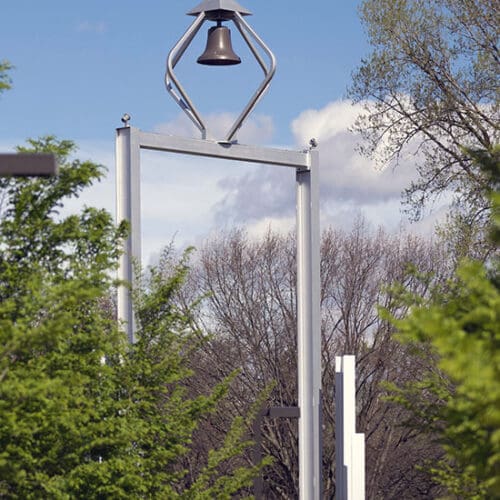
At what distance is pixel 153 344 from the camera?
12555 mm

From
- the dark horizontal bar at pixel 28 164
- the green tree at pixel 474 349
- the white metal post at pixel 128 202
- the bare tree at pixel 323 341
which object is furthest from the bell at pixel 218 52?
the bare tree at pixel 323 341

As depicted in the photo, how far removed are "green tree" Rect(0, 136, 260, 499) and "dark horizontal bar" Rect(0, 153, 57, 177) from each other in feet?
4.69

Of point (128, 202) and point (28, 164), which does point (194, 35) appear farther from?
point (28, 164)

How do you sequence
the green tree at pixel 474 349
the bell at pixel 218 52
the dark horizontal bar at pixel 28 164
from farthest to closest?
the bell at pixel 218 52
the dark horizontal bar at pixel 28 164
the green tree at pixel 474 349

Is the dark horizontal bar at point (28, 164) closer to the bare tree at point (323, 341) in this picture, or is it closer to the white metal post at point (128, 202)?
the white metal post at point (128, 202)

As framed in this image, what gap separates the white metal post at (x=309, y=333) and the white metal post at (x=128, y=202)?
2.73 meters

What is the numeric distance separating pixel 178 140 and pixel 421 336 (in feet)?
23.3

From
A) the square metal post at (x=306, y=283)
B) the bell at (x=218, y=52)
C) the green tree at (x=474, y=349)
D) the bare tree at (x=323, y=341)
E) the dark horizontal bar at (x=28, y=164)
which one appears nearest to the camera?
the green tree at (x=474, y=349)

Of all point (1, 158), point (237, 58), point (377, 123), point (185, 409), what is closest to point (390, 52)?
point (377, 123)

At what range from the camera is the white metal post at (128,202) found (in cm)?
1231

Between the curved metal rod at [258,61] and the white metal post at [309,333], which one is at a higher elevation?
the curved metal rod at [258,61]

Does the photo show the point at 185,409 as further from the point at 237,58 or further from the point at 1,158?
the point at 1,158

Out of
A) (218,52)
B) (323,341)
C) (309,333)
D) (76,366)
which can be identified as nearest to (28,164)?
(76,366)

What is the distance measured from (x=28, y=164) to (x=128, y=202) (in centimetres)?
578
